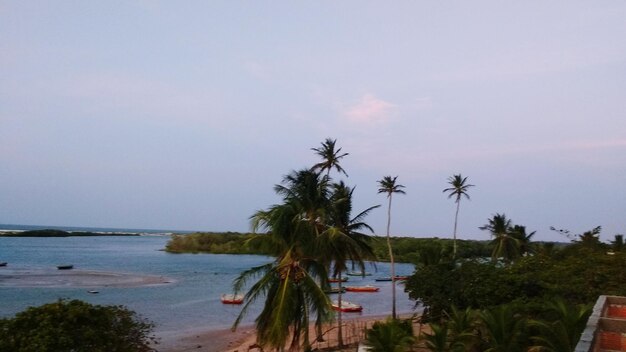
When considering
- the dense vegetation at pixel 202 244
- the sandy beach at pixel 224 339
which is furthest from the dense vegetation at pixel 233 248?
the sandy beach at pixel 224 339

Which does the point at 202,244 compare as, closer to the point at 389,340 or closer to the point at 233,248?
the point at 233,248

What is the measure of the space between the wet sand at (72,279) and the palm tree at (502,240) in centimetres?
3658

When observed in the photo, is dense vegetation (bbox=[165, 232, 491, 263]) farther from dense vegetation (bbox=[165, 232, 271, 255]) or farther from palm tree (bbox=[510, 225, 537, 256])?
palm tree (bbox=[510, 225, 537, 256])

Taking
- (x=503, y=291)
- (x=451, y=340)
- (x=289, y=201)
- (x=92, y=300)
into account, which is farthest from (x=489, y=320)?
(x=92, y=300)

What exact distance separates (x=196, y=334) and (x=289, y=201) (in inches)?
740

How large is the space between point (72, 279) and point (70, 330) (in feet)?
190

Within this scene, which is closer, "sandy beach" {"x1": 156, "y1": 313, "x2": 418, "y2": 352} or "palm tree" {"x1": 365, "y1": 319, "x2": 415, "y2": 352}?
"palm tree" {"x1": 365, "y1": 319, "x2": 415, "y2": 352}

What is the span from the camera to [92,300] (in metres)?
45.7

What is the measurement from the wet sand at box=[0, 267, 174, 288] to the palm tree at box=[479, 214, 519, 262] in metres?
36.6

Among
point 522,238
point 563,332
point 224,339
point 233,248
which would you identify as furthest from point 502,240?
point 233,248

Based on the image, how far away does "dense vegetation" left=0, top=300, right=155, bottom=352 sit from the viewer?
32.5ft

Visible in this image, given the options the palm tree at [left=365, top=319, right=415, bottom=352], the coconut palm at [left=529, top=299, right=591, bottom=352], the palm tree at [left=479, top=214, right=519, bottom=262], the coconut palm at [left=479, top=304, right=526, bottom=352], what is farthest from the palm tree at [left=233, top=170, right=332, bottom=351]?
the palm tree at [left=479, top=214, right=519, bottom=262]

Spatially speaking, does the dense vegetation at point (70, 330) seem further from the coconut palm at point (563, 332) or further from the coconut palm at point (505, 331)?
the coconut palm at point (563, 332)

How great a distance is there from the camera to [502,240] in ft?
177
